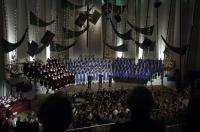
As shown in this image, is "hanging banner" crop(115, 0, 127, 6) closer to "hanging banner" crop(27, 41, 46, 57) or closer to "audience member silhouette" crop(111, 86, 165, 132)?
"hanging banner" crop(27, 41, 46, 57)

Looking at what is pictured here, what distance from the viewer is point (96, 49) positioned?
55.4 feet

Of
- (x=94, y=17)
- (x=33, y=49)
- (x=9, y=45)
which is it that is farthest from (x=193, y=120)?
(x=94, y=17)

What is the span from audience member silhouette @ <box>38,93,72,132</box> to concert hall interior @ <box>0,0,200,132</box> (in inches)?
310

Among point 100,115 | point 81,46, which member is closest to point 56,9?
point 81,46

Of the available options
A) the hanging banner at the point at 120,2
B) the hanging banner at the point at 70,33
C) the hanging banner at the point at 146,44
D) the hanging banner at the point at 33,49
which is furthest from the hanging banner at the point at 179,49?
the hanging banner at the point at 33,49

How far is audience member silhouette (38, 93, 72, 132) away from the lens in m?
2.42

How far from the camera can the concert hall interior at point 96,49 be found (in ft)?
40.8

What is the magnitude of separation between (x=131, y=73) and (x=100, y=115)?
785 centimetres

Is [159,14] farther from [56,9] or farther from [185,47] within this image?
[56,9]

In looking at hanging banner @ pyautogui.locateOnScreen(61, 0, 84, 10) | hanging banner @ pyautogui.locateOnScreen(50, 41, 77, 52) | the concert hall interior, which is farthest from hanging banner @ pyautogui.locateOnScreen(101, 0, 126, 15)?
hanging banner @ pyautogui.locateOnScreen(50, 41, 77, 52)

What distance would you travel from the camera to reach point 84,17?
617 inches

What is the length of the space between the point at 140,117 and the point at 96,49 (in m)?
14.2

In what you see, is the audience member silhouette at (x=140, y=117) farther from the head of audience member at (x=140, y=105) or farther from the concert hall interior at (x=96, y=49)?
the concert hall interior at (x=96, y=49)

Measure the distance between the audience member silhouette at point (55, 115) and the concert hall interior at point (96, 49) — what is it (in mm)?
7883
